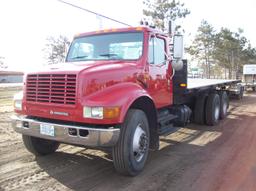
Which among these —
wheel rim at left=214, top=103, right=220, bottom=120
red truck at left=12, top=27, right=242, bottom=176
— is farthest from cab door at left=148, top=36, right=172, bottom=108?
wheel rim at left=214, top=103, right=220, bottom=120

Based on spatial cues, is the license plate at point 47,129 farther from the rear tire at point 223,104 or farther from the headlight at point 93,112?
the rear tire at point 223,104

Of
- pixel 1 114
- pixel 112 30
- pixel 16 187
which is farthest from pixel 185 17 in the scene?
pixel 16 187

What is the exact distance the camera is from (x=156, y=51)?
6086mm

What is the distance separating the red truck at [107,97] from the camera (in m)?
4.45

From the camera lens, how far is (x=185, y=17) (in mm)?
34844

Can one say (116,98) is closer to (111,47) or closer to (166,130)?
(111,47)

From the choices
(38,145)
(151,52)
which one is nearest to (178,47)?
(151,52)

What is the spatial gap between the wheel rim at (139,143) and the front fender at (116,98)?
552 mm

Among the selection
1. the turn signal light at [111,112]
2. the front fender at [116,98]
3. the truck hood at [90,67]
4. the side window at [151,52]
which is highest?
the side window at [151,52]

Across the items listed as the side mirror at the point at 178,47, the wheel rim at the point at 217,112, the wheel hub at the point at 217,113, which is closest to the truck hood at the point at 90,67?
the side mirror at the point at 178,47

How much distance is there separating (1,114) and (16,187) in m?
6.78

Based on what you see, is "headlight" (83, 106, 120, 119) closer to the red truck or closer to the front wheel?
Answer: the red truck

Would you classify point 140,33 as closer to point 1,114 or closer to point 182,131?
point 182,131

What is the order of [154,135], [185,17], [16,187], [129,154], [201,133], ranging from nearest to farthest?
[16,187] → [129,154] → [154,135] → [201,133] → [185,17]
